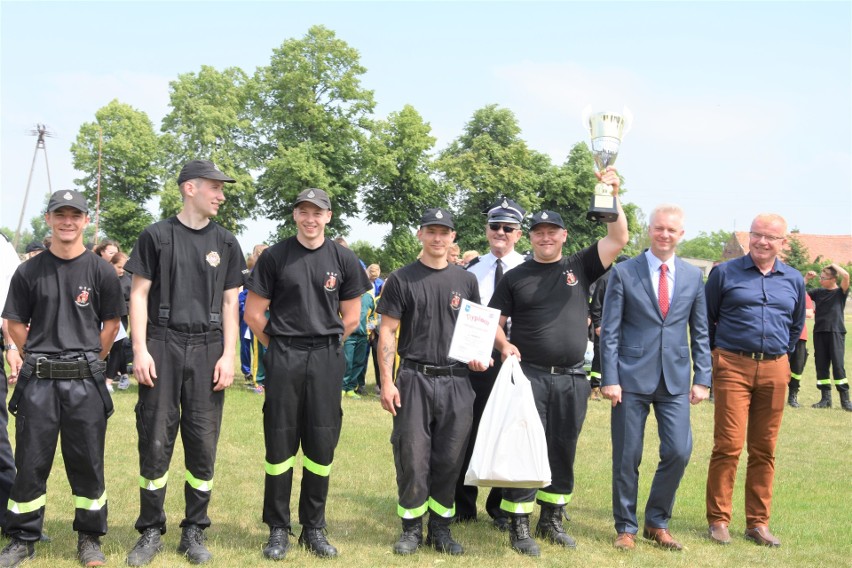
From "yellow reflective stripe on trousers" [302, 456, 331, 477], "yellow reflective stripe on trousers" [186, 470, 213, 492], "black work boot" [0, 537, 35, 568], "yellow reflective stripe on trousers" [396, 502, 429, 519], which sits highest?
"yellow reflective stripe on trousers" [302, 456, 331, 477]

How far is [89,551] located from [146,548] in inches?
13.8

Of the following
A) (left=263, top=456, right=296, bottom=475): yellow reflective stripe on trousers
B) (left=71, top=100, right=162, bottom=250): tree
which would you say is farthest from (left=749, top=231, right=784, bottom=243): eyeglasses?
(left=71, top=100, right=162, bottom=250): tree

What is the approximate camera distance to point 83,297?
17.2ft

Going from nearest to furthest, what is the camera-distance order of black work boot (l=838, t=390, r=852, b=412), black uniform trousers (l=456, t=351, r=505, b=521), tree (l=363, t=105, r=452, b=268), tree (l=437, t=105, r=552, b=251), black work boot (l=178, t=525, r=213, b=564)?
black work boot (l=178, t=525, r=213, b=564) → black uniform trousers (l=456, t=351, r=505, b=521) → black work boot (l=838, t=390, r=852, b=412) → tree (l=363, t=105, r=452, b=268) → tree (l=437, t=105, r=552, b=251)

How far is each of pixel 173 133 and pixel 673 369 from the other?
146 ft

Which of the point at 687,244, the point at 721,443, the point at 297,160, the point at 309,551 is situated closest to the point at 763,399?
the point at 721,443

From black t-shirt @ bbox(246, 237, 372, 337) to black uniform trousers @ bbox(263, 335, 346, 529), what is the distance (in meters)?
0.09

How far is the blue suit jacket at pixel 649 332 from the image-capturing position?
5934mm

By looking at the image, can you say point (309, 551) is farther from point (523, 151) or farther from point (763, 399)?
point (523, 151)

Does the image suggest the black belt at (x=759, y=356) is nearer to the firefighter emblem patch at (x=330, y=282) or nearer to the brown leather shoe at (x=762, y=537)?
the brown leather shoe at (x=762, y=537)

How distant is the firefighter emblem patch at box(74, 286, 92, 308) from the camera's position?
5.23m

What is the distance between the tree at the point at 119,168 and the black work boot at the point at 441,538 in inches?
1739

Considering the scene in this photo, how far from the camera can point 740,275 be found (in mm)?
6469

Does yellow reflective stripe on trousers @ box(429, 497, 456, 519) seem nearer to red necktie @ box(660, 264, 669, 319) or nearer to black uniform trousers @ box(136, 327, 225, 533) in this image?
black uniform trousers @ box(136, 327, 225, 533)
